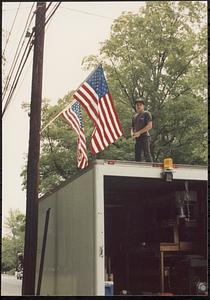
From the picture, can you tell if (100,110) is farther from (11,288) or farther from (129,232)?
(11,288)

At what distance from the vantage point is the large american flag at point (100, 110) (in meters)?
9.00

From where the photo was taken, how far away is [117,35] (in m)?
26.8

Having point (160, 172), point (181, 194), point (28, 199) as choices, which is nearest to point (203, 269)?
point (181, 194)

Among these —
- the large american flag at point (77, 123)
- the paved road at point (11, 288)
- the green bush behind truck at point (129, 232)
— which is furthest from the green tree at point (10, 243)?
the green bush behind truck at point (129, 232)

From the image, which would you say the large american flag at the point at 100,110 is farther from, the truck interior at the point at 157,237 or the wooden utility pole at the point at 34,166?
the wooden utility pole at the point at 34,166

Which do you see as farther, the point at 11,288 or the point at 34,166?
the point at 11,288

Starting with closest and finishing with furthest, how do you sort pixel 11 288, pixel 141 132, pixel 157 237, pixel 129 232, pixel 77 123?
pixel 157 237, pixel 141 132, pixel 129 232, pixel 77 123, pixel 11 288

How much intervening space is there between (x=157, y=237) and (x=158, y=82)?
58.1 ft

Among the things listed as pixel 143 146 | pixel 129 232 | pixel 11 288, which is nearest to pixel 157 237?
pixel 129 232

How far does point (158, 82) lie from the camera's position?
26.0m

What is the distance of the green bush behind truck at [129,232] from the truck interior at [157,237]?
0.02 metres

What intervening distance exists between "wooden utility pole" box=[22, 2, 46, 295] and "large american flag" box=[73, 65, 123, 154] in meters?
3.15

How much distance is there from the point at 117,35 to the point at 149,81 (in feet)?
10.6

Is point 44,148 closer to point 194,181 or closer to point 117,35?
point 117,35
